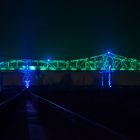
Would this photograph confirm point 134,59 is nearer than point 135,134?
No

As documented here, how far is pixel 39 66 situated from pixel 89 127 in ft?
601

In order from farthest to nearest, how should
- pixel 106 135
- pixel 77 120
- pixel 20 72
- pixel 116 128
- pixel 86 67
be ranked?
pixel 86 67 < pixel 20 72 < pixel 77 120 < pixel 116 128 < pixel 106 135

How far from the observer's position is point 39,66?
650 feet

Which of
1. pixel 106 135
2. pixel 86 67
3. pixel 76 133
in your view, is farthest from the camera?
pixel 86 67

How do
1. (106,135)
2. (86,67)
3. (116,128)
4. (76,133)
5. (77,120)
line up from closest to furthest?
(106,135)
(76,133)
(116,128)
(77,120)
(86,67)

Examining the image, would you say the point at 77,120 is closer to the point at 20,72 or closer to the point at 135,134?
the point at 135,134

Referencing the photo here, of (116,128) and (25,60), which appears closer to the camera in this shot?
(116,128)

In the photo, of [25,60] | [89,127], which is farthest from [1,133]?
[25,60]

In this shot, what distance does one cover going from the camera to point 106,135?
13.0m

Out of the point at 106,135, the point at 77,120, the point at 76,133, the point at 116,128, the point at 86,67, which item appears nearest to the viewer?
the point at 106,135

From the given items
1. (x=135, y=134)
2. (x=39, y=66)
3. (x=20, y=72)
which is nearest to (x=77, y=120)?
(x=135, y=134)

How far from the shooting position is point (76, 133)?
14141 millimetres

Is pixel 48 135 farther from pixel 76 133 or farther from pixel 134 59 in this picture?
pixel 134 59

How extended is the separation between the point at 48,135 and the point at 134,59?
563 feet
